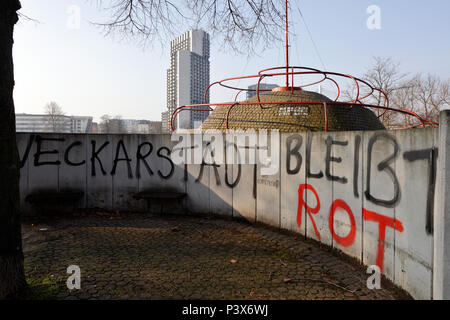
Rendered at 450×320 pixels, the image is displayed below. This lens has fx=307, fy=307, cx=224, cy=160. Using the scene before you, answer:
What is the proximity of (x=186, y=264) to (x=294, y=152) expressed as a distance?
278 centimetres

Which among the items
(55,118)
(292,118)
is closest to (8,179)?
(292,118)

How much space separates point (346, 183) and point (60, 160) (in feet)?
21.6

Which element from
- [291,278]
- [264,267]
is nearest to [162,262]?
[264,267]

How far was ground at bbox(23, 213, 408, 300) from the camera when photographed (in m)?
3.54

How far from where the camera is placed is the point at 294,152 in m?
5.67

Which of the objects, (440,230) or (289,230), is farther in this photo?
(289,230)

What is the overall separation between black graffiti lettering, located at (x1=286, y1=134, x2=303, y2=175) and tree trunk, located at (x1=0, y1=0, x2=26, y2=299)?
4230mm

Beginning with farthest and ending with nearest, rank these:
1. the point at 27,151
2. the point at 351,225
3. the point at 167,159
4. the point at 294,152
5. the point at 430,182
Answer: the point at 167,159, the point at 27,151, the point at 294,152, the point at 351,225, the point at 430,182

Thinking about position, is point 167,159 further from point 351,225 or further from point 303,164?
point 351,225

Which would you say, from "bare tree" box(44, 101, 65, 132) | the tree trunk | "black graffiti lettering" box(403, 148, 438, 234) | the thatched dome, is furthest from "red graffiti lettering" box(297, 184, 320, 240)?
"bare tree" box(44, 101, 65, 132)

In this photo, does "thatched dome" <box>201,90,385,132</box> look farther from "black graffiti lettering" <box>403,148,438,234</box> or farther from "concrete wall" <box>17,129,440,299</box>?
"black graffiti lettering" <box>403,148,438,234</box>
